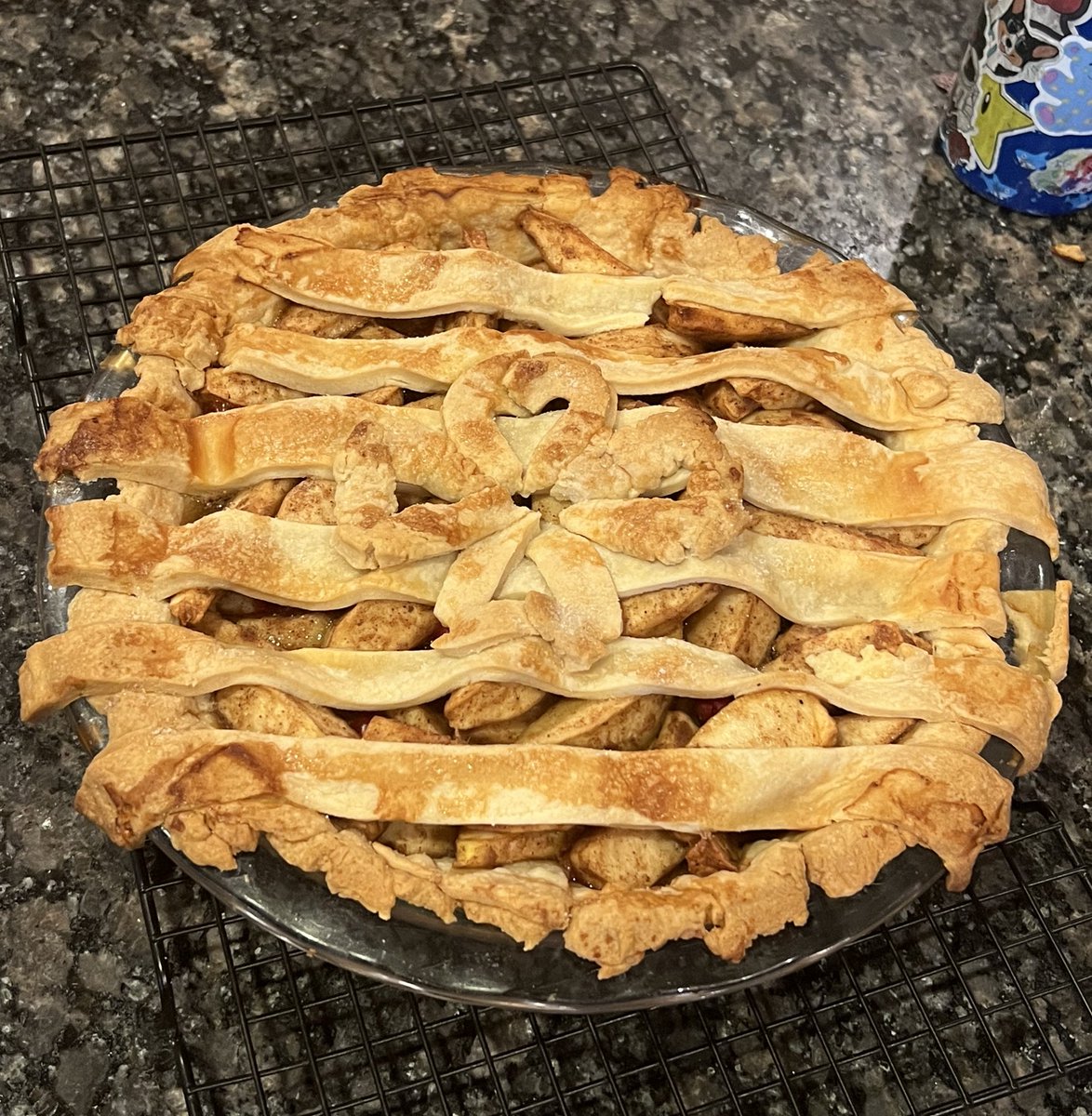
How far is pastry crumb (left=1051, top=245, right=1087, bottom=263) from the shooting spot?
2.24 meters

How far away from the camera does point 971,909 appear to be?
148 centimetres

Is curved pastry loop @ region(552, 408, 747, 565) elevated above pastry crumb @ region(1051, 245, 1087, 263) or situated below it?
above

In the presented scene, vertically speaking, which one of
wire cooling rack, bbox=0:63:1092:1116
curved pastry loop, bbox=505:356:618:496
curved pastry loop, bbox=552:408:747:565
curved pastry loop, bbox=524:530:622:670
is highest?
curved pastry loop, bbox=505:356:618:496

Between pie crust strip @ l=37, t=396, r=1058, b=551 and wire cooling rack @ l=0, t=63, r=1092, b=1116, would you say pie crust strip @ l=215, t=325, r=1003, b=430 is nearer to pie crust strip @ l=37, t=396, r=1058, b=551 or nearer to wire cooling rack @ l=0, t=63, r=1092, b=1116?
pie crust strip @ l=37, t=396, r=1058, b=551

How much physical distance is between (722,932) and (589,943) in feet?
0.42

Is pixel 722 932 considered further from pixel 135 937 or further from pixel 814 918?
pixel 135 937

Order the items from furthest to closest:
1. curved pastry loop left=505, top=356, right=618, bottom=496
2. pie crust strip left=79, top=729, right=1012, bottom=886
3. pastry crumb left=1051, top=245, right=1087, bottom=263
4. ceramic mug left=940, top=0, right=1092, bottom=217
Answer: pastry crumb left=1051, top=245, right=1087, bottom=263 → ceramic mug left=940, top=0, right=1092, bottom=217 → curved pastry loop left=505, top=356, right=618, bottom=496 → pie crust strip left=79, top=729, right=1012, bottom=886

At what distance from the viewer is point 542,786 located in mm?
1126

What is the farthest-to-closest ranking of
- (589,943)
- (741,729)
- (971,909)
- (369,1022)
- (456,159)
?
(456,159), (971,909), (369,1022), (741,729), (589,943)

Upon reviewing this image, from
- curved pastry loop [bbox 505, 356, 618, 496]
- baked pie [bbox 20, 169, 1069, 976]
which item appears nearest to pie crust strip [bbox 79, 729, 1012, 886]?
baked pie [bbox 20, 169, 1069, 976]

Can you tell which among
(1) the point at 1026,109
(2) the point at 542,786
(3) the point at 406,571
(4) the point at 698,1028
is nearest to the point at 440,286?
(3) the point at 406,571

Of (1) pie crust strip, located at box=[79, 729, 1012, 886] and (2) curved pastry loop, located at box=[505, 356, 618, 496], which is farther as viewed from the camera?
(2) curved pastry loop, located at box=[505, 356, 618, 496]

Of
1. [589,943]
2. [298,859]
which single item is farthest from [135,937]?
[589,943]

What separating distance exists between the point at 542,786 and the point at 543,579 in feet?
0.83
